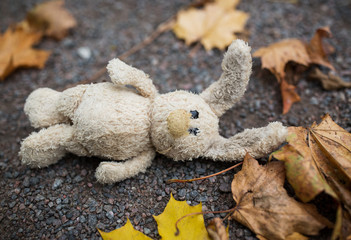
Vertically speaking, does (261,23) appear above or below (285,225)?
above

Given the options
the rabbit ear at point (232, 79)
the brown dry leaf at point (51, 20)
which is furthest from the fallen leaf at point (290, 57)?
the brown dry leaf at point (51, 20)

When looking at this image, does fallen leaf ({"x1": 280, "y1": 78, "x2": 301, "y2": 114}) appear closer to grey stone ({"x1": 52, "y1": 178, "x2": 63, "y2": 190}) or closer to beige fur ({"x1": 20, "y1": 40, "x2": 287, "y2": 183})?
beige fur ({"x1": 20, "y1": 40, "x2": 287, "y2": 183})

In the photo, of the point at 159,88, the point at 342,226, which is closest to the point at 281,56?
the point at 159,88

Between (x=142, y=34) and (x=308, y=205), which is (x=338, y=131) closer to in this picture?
(x=308, y=205)

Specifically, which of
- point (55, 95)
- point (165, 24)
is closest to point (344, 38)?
point (165, 24)

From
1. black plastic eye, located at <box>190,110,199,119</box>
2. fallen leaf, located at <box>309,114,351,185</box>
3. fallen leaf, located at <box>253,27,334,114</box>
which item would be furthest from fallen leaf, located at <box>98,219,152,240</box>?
fallen leaf, located at <box>253,27,334,114</box>

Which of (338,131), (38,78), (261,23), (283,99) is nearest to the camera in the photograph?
(338,131)

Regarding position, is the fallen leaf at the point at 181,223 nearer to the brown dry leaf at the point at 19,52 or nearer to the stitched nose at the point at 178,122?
the stitched nose at the point at 178,122

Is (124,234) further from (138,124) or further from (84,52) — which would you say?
(84,52)
